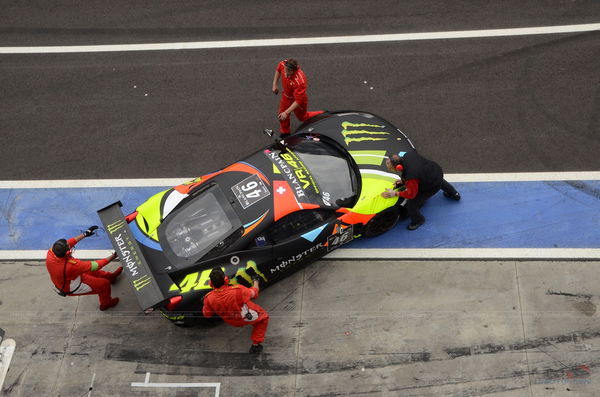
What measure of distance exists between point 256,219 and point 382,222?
1758 millimetres

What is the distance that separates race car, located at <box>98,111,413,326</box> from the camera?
254 inches

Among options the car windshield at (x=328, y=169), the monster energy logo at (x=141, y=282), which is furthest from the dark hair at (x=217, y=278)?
the car windshield at (x=328, y=169)

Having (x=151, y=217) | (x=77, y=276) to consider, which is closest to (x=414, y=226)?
(x=151, y=217)

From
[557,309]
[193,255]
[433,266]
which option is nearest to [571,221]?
[557,309]

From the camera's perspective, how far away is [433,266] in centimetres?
737

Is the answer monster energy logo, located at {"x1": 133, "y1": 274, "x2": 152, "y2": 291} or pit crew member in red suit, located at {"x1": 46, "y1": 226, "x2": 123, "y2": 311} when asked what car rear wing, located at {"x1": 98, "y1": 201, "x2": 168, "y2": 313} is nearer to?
monster energy logo, located at {"x1": 133, "y1": 274, "x2": 152, "y2": 291}

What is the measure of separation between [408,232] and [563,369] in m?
2.47

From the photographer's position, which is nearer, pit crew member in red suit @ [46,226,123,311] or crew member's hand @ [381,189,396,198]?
pit crew member in red suit @ [46,226,123,311]

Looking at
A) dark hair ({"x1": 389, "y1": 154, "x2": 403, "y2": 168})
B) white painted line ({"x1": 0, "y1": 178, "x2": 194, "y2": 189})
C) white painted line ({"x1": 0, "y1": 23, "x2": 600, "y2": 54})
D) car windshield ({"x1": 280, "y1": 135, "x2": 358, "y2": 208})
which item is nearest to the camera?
dark hair ({"x1": 389, "y1": 154, "x2": 403, "y2": 168})

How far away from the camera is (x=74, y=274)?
650 cm

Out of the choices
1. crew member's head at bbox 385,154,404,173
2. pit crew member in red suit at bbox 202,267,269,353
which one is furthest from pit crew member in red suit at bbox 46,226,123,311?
crew member's head at bbox 385,154,404,173

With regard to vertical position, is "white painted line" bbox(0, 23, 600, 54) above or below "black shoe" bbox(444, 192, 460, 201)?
above

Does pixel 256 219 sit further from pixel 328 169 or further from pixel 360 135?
pixel 360 135

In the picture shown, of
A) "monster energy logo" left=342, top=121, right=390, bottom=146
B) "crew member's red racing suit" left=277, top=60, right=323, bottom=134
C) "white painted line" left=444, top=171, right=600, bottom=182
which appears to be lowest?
"white painted line" left=444, top=171, right=600, bottom=182
